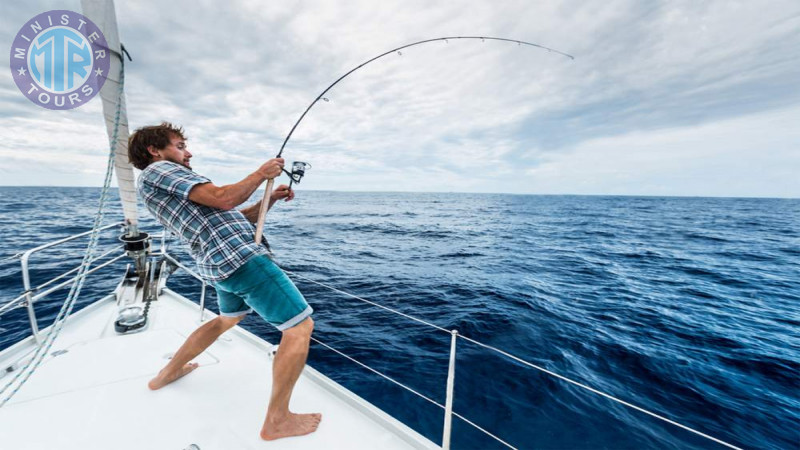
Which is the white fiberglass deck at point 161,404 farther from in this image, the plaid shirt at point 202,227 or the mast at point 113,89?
the mast at point 113,89

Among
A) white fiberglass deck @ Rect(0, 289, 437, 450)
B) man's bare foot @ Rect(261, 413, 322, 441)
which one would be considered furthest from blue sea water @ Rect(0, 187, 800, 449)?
man's bare foot @ Rect(261, 413, 322, 441)

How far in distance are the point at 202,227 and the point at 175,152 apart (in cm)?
50

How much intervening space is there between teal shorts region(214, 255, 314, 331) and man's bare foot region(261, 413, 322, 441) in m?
0.53

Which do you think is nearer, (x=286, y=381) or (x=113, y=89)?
(x=286, y=381)

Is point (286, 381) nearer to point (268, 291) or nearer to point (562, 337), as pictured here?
point (268, 291)

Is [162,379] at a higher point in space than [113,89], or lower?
lower

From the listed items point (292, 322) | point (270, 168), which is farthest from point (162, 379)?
point (270, 168)

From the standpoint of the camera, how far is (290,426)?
172 cm

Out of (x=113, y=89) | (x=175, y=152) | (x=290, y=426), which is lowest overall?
(x=290, y=426)

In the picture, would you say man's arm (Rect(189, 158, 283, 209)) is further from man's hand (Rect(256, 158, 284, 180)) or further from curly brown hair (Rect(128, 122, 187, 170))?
curly brown hair (Rect(128, 122, 187, 170))

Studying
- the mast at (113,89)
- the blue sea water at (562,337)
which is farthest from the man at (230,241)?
the blue sea water at (562,337)

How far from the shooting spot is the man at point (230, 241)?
154 cm

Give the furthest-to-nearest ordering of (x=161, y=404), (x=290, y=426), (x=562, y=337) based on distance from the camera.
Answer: (x=562, y=337) < (x=161, y=404) < (x=290, y=426)

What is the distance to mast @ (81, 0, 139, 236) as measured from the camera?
248 cm
